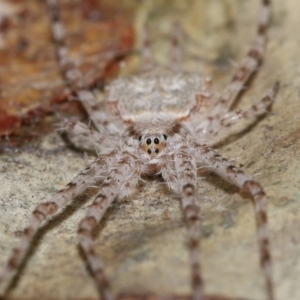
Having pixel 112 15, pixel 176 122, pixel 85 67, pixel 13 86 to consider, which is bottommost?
pixel 176 122

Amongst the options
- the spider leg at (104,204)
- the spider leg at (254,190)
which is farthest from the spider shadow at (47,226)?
the spider leg at (254,190)

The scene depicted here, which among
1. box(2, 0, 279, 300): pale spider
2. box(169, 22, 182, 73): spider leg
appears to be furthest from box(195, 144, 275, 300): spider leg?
box(169, 22, 182, 73): spider leg

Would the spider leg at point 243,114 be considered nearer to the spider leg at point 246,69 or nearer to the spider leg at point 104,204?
the spider leg at point 246,69

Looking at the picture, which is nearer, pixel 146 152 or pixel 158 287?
pixel 158 287

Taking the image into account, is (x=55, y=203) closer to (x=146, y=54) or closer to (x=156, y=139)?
(x=156, y=139)

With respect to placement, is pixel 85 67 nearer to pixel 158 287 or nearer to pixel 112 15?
pixel 112 15

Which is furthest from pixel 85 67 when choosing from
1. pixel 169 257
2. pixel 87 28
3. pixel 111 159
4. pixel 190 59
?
pixel 169 257

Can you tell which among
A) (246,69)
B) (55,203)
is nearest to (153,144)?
(55,203)
